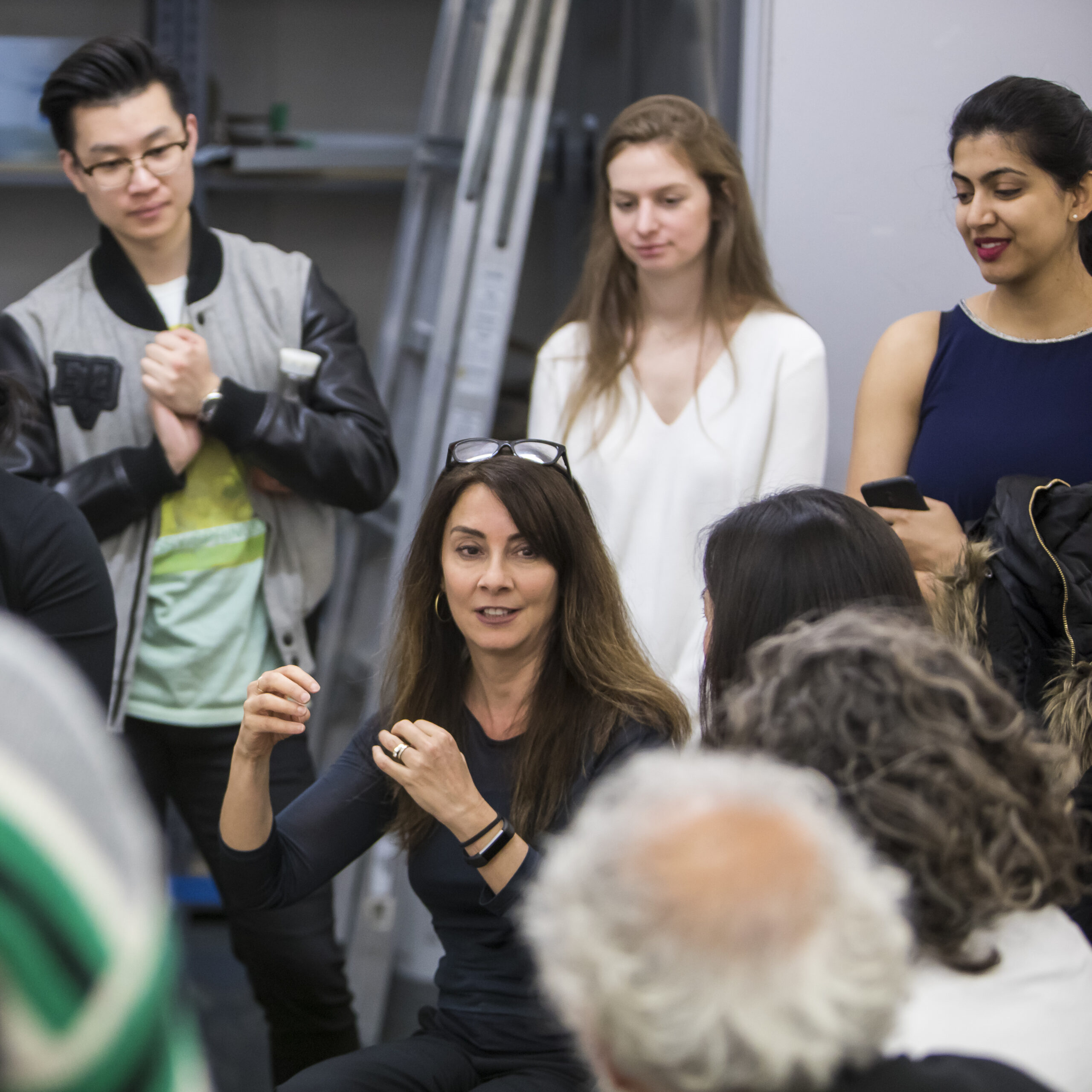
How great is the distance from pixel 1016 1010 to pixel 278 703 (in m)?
0.88

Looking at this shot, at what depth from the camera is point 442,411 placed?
291 centimetres

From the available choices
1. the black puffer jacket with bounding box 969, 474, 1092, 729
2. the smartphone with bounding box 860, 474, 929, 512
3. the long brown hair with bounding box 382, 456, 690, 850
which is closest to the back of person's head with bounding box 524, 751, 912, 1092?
the long brown hair with bounding box 382, 456, 690, 850

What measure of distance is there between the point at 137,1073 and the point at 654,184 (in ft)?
6.27

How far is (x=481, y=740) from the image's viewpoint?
1.76 metres

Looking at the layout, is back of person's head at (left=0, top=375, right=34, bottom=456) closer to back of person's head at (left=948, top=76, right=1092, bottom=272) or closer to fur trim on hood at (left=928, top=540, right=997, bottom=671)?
fur trim on hood at (left=928, top=540, right=997, bottom=671)

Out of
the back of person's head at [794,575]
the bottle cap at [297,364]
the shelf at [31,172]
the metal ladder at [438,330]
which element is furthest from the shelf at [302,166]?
the back of person's head at [794,575]

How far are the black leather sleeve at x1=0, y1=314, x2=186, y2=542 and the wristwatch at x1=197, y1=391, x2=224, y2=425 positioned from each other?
87 millimetres

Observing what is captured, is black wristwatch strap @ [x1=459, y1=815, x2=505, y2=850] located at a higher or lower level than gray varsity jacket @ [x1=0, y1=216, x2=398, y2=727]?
lower

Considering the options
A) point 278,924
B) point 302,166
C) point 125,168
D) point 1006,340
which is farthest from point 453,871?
point 302,166

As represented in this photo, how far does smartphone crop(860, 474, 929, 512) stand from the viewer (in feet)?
5.98

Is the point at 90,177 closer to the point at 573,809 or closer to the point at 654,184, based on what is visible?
the point at 654,184

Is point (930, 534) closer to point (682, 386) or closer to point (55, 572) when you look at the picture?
point (682, 386)

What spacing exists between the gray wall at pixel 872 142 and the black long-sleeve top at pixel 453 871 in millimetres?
1152

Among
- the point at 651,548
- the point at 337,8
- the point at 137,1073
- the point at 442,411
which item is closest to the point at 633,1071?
the point at 137,1073
